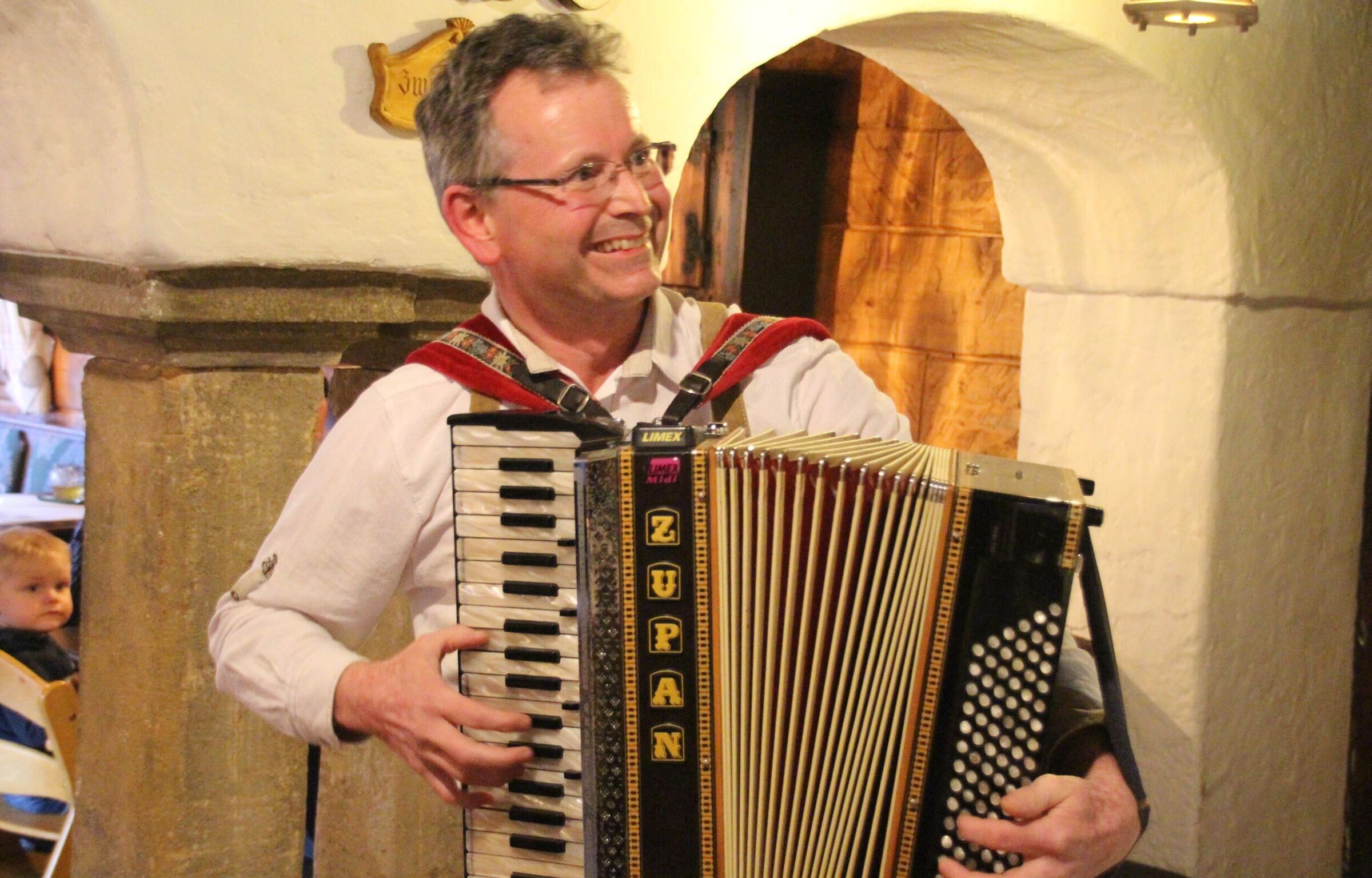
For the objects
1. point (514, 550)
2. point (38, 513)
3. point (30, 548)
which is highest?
point (514, 550)

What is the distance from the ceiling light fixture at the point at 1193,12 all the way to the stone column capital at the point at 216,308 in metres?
1.31

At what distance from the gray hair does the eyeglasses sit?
41 millimetres

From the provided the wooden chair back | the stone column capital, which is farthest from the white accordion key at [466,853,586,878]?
the wooden chair back

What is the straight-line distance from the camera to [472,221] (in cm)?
164

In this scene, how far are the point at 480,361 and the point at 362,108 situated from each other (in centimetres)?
74

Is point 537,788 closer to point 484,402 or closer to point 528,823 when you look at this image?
point 528,823

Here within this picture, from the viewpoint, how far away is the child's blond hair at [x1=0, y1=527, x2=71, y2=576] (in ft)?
11.4

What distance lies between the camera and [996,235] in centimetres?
402

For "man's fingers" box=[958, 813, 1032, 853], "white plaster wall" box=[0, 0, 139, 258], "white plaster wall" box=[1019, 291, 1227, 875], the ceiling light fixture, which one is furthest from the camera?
"white plaster wall" box=[1019, 291, 1227, 875]

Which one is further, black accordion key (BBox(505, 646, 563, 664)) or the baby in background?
the baby in background

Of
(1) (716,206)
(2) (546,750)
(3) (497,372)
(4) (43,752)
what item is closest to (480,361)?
(3) (497,372)

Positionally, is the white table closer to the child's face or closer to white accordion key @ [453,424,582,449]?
the child's face

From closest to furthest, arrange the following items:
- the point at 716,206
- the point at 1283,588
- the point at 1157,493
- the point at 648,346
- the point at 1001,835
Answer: the point at 1001,835 → the point at 648,346 → the point at 1157,493 → the point at 1283,588 → the point at 716,206

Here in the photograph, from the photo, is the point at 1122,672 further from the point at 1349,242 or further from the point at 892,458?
the point at 892,458
